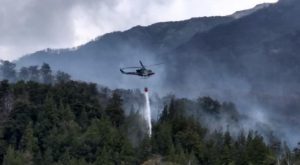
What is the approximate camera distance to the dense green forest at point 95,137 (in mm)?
71812

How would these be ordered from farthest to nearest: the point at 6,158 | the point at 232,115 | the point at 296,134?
the point at 296,134
the point at 232,115
the point at 6,158

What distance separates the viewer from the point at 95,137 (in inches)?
2963

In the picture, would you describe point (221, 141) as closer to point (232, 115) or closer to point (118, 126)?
point (118, 126)

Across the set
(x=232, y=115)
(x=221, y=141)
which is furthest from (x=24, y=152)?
(x=232, y=115)

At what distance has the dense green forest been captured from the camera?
236 ft

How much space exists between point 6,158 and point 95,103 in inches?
797

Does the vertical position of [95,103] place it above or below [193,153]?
above

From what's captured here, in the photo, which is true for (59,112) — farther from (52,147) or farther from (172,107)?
(172,107)

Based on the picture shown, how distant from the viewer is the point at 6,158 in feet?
231

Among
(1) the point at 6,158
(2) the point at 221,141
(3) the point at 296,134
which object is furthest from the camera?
(3) the point at 296,134

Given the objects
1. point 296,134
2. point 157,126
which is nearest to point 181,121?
point 157,126

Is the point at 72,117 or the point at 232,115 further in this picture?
the point at 232,115

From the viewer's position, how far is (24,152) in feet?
243

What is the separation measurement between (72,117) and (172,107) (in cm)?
1578
